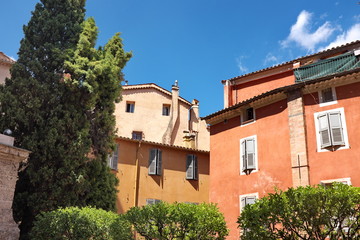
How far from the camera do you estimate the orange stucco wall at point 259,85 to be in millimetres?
20427

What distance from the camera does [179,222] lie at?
12.1 metres

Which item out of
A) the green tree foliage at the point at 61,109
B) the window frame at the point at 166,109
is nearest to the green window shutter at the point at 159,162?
the green tree foliage at the point at 61,109

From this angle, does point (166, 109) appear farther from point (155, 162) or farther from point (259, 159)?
point (259, 159)

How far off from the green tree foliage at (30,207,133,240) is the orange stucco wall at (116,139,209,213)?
855 centimetres

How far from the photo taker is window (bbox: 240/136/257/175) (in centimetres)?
1754

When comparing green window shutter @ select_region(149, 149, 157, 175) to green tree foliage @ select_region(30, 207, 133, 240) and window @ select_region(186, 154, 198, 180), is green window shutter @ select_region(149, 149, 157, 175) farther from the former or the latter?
green tree foliage @ select_region(30, 207, 133, 240)

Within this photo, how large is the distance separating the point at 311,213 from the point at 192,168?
49.0 ft

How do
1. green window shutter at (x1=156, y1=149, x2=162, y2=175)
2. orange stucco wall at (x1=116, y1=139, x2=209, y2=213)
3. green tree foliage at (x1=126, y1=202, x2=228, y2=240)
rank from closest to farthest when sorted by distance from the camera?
1. green tree foliage at (x1=126, y1=202, x2=228, y2=240)
2. orange stucco wall at (x1=116, y1=139, x2=209, y2=213)
3. green window shutter at (x1=156, y1=149, x2=162, y2=175)

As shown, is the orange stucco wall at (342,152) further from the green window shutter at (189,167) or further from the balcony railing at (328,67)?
the green window shutter at (189,167)

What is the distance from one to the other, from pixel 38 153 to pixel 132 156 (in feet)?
26.7

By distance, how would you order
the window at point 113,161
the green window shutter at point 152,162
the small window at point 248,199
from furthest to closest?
the green window shutter at point 152,162 < the window at point 113,161 < the small window at point 248,199

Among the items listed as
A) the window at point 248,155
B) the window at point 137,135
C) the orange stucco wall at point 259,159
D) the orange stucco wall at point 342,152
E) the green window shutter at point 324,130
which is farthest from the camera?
the window at point 137,135

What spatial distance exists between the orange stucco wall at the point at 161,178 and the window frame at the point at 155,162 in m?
0.20

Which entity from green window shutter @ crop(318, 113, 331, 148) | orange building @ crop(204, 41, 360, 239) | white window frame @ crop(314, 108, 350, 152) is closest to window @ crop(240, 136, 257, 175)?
orange building @ crop(204, 41, 360, 239)
